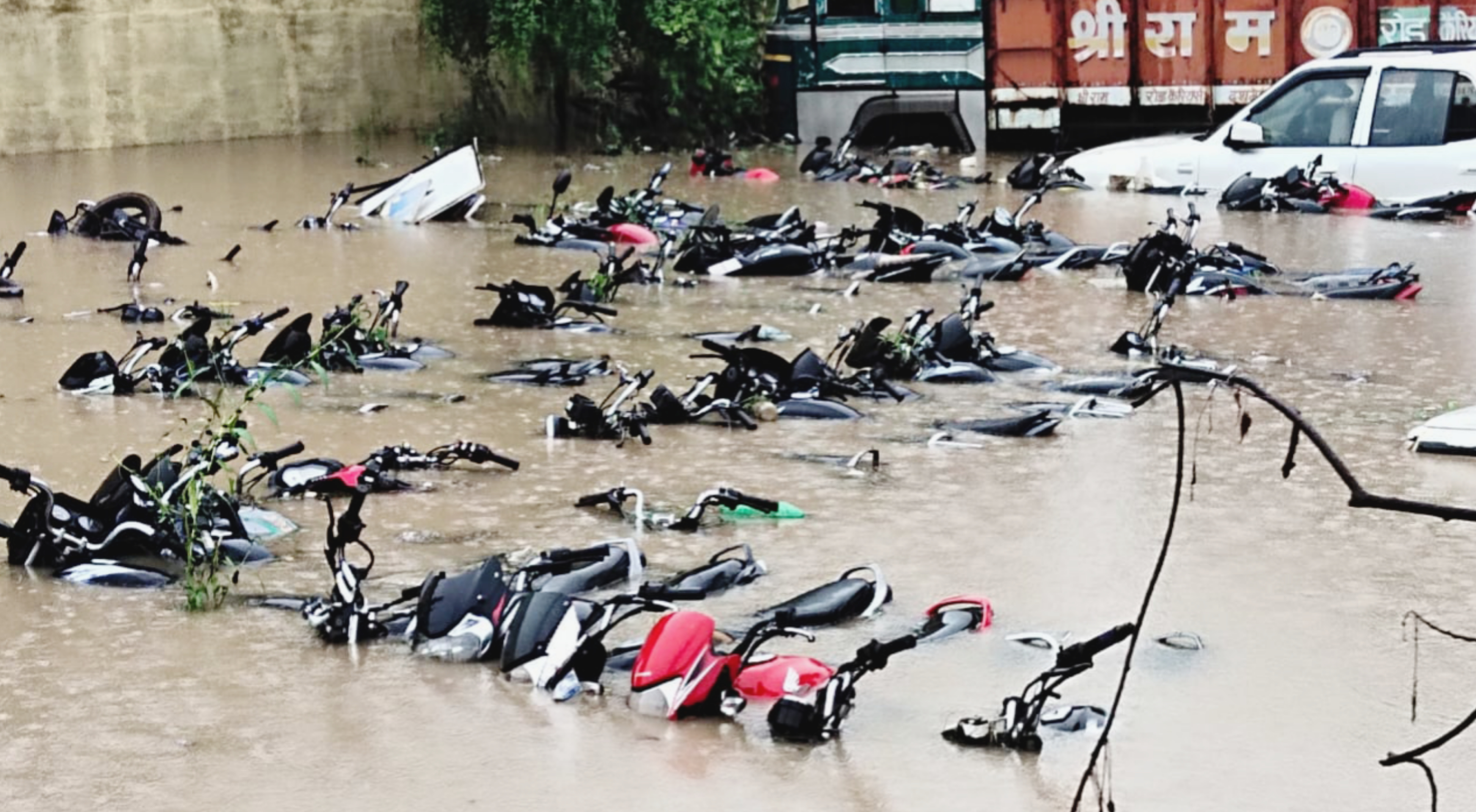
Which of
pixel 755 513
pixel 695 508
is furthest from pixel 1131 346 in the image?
pixel 695 508

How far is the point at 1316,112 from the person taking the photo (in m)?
16.4

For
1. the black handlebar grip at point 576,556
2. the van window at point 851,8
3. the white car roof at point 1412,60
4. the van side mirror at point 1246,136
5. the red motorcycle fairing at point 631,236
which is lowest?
the black handlebar grip at point 576,556

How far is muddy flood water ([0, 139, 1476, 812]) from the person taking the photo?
5000 millimetres

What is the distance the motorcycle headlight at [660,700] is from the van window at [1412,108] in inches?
483

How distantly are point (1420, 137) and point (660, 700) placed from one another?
488 inches

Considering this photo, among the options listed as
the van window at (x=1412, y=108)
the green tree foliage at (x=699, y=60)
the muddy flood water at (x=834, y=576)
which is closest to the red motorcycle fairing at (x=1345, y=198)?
the van window at (x=1412, y=108)

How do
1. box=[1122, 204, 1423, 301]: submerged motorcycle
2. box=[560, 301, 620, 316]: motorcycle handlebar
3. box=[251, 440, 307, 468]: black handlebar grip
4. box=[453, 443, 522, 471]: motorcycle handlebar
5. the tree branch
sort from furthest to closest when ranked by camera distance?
box=[1122, 204, 1423, 301]: submerged motorcycle < box=[560, 301, 620, 316]: motorcycle handlebar < box=[453, 443, 522, 471]: motorcycle handlebar < box=[251, 440, 307, 468]: black handlebar grip < the tree branch

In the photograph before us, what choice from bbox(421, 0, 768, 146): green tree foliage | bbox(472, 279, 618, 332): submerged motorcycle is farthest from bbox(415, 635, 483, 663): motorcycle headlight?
bbox(421, 0, 768, 146): green tree foliage

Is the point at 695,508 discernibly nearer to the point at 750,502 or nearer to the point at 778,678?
the point at 750,502

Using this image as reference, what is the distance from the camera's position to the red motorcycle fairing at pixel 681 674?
17.7 feet

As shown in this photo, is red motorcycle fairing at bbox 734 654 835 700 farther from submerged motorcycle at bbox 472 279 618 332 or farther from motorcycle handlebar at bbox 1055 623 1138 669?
submerged motorcycle at bbox 472 279 618 332

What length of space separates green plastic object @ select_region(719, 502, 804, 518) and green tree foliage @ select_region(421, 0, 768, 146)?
51.5 ft

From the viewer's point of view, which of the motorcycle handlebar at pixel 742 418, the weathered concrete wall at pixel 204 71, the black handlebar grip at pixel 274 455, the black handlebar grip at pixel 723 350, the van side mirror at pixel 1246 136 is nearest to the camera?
the black handlebar grip at pixel 274 455

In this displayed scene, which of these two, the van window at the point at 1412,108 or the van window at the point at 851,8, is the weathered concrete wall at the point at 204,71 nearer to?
the van window at the point at 851,8
